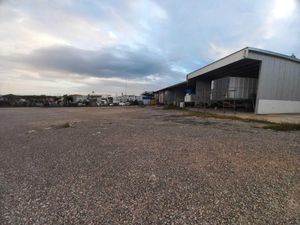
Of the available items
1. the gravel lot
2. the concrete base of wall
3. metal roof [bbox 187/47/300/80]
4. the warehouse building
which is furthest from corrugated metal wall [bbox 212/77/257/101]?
the gravel lot

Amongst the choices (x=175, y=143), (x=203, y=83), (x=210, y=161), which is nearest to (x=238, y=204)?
(x=210, y=161)

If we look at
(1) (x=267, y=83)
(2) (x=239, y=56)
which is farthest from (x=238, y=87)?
(2) (x=239, y=56)

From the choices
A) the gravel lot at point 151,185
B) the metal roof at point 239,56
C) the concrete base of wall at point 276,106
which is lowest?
the gravel lot at point 151,185

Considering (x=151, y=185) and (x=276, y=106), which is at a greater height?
(x=276, y=106)

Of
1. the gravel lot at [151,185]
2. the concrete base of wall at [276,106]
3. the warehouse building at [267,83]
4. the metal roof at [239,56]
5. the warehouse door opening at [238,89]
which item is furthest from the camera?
the warehouse door opening at [238,89]

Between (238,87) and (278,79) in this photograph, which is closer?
(278,79)

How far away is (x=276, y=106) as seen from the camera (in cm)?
1725

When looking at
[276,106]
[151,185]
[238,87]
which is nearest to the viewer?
[151,185]

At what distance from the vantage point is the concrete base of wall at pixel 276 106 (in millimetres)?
16441

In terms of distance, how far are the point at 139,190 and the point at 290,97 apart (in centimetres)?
1921

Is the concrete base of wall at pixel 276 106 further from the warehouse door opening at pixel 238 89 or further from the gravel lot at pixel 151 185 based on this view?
the gravel lot at pixel 151 185

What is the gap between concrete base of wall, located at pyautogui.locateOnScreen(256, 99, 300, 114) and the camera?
16.4 meters

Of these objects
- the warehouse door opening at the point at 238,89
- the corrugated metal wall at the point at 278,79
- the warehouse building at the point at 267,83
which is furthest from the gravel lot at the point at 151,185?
the warehouse door opening at the point at 238,89

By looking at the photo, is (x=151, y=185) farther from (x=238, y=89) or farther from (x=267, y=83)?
(x=238, y=89)
